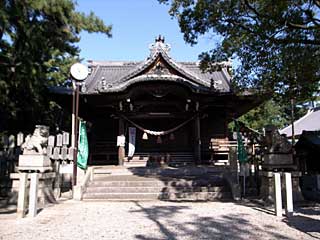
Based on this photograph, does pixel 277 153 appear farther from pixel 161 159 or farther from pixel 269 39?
pixel 161 159

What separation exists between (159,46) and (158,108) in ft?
10.9

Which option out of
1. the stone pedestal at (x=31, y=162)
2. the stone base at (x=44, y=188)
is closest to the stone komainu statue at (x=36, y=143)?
the stone pedestal at (x=31, y=162)

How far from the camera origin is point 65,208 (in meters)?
8.37

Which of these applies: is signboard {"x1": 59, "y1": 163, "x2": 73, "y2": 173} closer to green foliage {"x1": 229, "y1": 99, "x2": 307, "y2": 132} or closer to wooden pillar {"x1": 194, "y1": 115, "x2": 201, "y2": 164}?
wooden pillar {"x1": 194, "y1": 115, "x2": 201, "y2": 164}

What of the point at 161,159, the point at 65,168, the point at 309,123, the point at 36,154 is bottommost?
the point at 65,168

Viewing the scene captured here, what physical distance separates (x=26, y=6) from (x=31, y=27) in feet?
2.54

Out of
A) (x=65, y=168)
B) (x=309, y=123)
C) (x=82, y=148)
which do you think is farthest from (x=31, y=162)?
(x=309, y=123)

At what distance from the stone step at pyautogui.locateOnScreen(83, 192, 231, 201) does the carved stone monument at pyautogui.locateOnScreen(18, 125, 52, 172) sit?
2.14 meters

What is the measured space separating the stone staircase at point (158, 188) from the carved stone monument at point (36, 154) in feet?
7.30

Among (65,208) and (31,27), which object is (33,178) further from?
(31,27)

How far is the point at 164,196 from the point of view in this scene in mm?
10148

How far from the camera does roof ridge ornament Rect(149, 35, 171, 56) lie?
16109 mm

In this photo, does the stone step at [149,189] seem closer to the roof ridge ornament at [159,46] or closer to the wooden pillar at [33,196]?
the wooden pillar at [33,196]

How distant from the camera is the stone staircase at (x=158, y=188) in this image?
10.2 m
